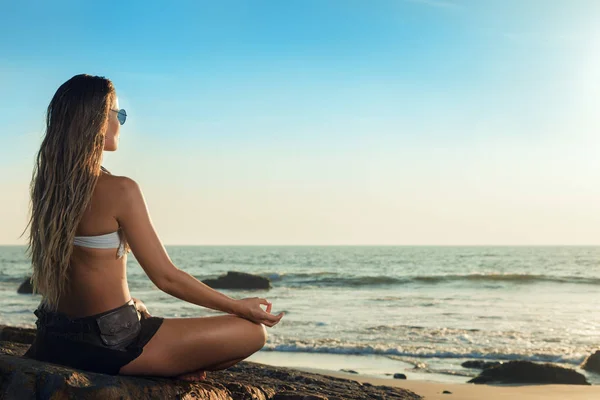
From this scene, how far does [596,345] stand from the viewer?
13.0m

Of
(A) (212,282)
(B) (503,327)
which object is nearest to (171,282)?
(B) (503,327)

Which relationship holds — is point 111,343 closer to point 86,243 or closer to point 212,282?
point 86,243

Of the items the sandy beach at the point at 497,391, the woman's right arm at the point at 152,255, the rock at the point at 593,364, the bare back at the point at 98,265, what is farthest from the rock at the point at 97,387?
the rock at the point at 593,364

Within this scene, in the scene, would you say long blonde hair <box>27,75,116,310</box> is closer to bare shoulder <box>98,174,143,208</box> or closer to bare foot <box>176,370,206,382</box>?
bare shoulder <box>98,174,143,208</box>

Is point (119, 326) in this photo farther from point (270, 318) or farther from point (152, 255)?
point (270, 318)

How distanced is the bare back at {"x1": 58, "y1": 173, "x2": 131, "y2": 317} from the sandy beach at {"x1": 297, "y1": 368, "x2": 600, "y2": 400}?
405 cm

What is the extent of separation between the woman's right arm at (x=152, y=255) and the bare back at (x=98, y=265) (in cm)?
5

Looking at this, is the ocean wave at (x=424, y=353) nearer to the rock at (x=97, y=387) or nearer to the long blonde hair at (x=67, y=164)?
the rock at (x=97, y=387)

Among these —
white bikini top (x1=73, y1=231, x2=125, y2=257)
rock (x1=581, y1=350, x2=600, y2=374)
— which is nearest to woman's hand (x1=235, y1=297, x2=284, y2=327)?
white bikini top (x1=73, y1=231, x2=125, y2=257)

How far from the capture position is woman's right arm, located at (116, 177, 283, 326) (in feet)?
10.2

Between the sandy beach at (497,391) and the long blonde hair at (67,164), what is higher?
the long blonde hair at (67,164)

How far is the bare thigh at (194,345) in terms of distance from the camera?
3.25 meters

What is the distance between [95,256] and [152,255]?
0.85ft

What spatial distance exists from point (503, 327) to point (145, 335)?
13.8 metres
